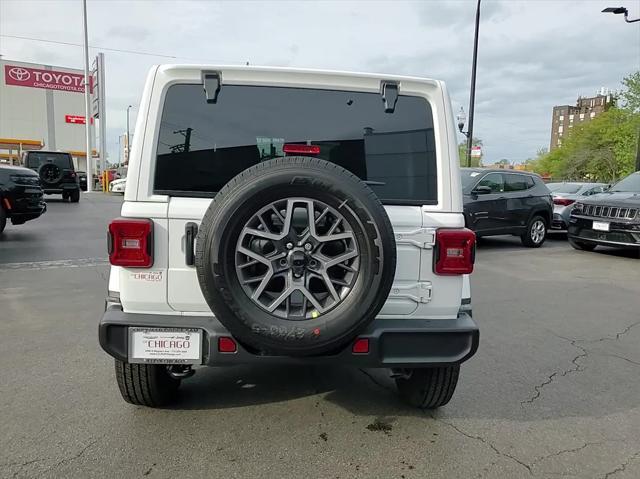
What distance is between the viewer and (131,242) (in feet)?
8.70

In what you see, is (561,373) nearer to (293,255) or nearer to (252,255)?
(293,255)

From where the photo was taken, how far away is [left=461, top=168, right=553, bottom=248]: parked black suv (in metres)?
9.98

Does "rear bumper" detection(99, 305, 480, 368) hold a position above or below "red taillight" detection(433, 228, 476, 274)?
below

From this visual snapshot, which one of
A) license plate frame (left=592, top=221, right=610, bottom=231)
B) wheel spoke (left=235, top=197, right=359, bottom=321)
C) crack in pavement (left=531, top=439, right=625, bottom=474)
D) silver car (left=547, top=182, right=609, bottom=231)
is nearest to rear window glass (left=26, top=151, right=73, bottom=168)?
silver car (left=547, top=182, right=609, bottom=231)

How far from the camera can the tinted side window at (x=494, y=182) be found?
1032cm

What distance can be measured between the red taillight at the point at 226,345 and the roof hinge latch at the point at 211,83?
130cm

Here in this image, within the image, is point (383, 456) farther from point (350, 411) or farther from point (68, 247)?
point (68, 247)

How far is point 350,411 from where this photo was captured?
3.24m

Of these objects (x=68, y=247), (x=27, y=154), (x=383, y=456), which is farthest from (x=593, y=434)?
(x=27, y=154)

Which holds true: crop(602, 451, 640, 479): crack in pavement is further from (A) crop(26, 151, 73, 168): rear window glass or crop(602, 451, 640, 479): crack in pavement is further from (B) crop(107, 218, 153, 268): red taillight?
(A) crop(26, 151, 73, 168): rear window glass

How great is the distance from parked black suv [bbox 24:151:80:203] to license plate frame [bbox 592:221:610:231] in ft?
60.0

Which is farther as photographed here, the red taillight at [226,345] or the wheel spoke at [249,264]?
the red taillight at [226,345]

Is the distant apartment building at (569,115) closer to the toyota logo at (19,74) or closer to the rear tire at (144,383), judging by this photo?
the toyota logo at (19,74)

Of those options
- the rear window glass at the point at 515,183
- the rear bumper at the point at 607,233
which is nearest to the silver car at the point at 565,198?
the rear window glass at the point at 515,183
